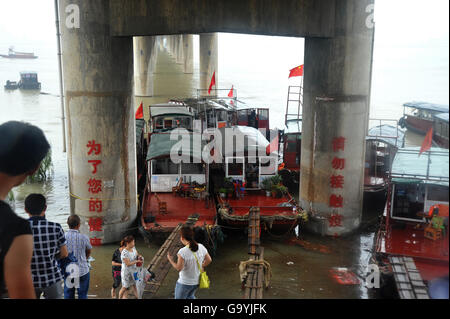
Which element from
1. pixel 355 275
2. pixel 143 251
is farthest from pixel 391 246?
pixel 143 251

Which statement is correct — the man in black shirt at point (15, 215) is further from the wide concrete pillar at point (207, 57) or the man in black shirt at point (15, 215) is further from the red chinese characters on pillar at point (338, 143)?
the wide concrete pillar at point (207, 57)

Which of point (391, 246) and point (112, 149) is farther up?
point (112, 149)

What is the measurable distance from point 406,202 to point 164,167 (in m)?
7.37

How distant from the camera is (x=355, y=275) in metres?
11.5

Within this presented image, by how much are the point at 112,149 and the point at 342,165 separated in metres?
6.34

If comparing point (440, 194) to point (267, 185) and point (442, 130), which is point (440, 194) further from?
point (267, 185)

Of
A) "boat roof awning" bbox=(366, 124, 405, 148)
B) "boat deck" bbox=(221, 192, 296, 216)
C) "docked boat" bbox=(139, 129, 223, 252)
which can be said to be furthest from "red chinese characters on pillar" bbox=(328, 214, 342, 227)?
"boat roof awning" bbox=(366, 124, 405, 148)

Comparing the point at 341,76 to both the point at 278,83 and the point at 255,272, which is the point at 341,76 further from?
the point at 278,83

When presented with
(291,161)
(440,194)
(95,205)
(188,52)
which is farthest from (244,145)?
(188,52)

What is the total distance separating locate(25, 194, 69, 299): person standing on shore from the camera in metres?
4.45

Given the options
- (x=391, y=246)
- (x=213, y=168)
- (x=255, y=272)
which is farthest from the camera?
(x=213, y=168)

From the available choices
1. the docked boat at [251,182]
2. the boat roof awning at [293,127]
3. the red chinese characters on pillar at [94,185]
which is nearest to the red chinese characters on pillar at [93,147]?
the red chinese characters on pillar at [94,185]

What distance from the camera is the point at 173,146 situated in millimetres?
14977

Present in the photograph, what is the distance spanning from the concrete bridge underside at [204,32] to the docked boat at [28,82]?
4383cm
